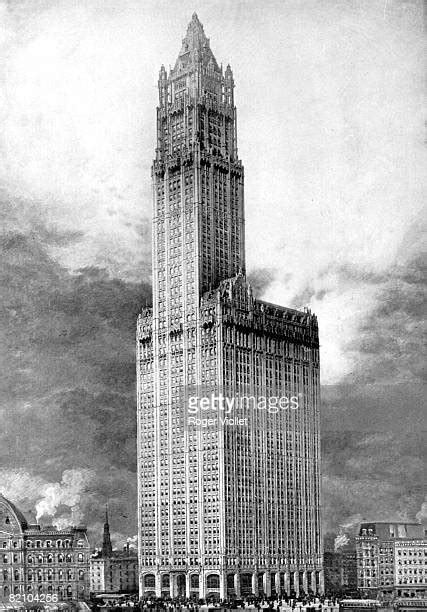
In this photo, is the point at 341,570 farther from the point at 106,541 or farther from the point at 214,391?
the point at 106,541

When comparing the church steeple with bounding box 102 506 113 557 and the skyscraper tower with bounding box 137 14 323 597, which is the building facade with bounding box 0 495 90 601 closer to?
the church steeple with bounding box 102 506 113 557

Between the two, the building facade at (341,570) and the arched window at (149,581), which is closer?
the building facade at (341,570)

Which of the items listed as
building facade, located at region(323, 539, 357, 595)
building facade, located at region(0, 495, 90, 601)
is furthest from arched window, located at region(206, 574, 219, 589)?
building facade, located at region(0, 495, 90, 601)

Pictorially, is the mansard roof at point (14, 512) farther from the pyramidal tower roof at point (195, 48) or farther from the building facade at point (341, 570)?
the pyramidal tower roof at point (195, 48)

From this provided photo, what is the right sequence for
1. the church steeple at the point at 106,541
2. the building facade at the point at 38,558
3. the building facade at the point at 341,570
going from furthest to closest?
the building facade at the point at 341,570 < the church steeple at the point at 106,541 < the building facade at the point at 38,558

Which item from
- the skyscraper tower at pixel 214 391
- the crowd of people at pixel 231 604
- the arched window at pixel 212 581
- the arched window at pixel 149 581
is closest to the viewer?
the crowd of people at pixel 231 604

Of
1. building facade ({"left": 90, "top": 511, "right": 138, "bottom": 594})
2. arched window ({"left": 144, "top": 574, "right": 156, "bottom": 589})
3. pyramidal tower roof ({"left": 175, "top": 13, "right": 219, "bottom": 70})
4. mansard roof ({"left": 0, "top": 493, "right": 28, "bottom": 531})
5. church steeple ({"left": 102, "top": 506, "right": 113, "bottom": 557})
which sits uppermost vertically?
pyramidal tower roof ({"left": 175, "top": 13, "right": 219, "bottom": 70})

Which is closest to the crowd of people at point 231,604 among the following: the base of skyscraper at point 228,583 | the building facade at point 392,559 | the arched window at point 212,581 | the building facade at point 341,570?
the base of skyscraper at point 228,583

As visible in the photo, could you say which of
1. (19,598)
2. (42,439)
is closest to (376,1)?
(42,439)
